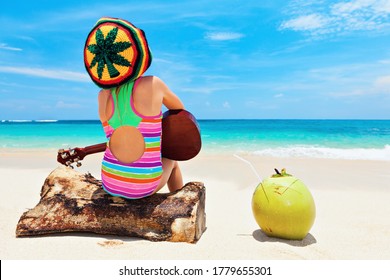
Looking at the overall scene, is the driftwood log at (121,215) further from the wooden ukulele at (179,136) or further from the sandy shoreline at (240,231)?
the wooden ukulele at (179,136)

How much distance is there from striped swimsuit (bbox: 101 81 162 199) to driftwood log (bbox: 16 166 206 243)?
0.12m

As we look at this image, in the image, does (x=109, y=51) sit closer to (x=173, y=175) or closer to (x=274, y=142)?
(x=173, y=175)

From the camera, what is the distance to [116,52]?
290 centimetres

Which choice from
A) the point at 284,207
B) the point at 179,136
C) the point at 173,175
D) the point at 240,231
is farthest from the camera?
the point at 173,175

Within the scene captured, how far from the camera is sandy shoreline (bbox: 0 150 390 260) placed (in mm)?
2727

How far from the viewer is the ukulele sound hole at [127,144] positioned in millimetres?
2990

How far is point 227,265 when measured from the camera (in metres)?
2.52

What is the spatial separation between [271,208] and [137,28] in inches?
69.4

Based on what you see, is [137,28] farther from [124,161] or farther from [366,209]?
[366,209]

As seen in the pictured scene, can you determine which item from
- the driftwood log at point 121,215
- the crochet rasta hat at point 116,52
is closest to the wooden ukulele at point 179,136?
the driftwood log at point 121,215

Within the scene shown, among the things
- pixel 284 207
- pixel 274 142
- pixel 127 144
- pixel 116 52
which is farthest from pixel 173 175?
pixel 274 142

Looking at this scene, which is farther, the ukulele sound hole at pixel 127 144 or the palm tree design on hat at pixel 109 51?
the ukulele sound hole at pixel 127 144

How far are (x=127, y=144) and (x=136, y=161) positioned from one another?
0.16 m

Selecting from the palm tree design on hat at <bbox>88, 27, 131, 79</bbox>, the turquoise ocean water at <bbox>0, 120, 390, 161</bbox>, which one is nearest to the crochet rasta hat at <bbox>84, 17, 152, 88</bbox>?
the palm tree design on hat at <bbox>88, 27, 131, 79</bbox>
